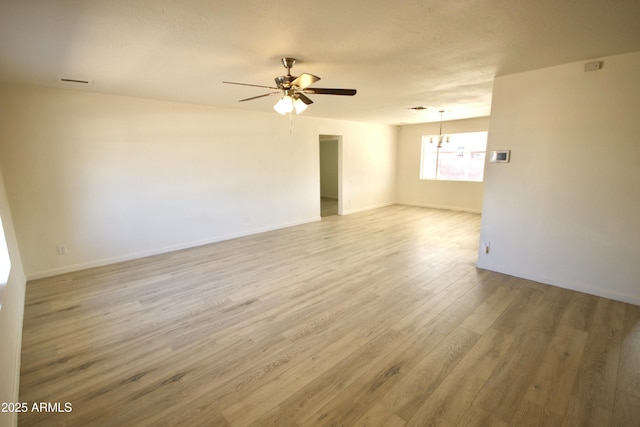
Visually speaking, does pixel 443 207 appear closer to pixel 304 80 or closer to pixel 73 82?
pixel 304 80

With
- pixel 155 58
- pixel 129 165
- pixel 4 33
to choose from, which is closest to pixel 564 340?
pixel 155 58

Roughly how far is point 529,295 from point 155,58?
4406mm

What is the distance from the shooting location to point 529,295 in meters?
3.05

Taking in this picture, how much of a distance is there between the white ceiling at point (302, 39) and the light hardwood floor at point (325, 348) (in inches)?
93.2

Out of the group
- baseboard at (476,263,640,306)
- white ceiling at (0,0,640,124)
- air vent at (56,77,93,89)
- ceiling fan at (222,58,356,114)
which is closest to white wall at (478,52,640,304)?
baseboard at (476,263,640,306)

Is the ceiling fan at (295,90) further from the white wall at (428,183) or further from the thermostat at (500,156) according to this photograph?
the white wall at (428,183)

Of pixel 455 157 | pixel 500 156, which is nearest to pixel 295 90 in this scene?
pixel 500 156

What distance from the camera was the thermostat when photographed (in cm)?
339

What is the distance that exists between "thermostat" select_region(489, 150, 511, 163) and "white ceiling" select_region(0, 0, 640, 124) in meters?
0.88

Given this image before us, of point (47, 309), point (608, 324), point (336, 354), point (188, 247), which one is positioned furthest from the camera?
point (188, 247)

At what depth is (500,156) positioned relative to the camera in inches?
136

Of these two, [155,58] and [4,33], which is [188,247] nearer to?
[155,58]

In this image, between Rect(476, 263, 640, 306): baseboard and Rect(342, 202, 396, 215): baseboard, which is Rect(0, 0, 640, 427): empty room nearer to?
Rect(476, 263, 640, 306): baseboard

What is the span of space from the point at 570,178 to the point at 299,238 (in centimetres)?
391
